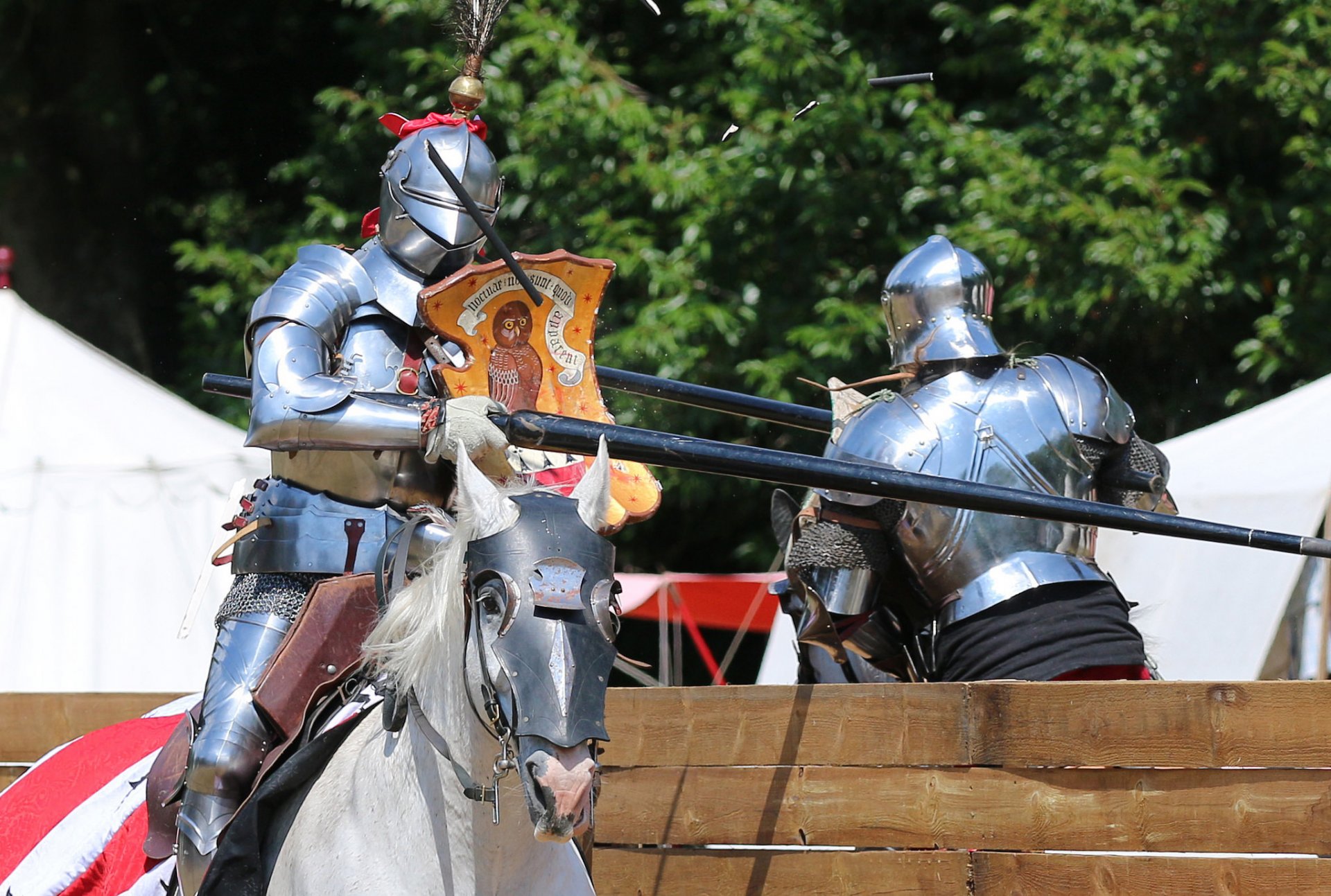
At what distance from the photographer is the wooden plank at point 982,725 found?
3.51m

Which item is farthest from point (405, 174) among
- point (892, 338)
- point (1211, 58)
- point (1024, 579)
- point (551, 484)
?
point (1211, 58)

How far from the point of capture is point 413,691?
3061 millimetres

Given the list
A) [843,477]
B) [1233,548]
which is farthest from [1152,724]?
[1233,548]

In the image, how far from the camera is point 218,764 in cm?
351

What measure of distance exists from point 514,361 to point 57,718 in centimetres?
213

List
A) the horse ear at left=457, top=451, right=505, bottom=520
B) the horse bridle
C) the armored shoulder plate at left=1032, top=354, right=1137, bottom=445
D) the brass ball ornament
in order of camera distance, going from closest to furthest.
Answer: the horse bridle
the horse ear at left=457, top=451, right=505, bottom=520
the brass ball ornament
the armored shoulder plate at left=1032, top=354, right=1137, bottom=445

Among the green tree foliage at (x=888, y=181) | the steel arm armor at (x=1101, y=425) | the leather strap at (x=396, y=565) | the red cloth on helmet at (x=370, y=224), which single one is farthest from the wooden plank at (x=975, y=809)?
the green tree foliage at (x=888, y=181)

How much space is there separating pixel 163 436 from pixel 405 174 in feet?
18.5

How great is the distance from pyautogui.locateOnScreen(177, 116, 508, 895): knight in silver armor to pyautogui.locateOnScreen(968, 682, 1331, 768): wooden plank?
50.5 inches

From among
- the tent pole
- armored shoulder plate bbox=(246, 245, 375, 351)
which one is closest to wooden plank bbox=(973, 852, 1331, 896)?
armored shoulder plate bbox=(246, 245, 375, 351)

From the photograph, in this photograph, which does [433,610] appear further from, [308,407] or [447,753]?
[308,407]

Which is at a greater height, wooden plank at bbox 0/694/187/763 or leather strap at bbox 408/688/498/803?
leather strap at bbox 408/688/498/803

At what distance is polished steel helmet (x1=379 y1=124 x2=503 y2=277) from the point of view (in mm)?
4160

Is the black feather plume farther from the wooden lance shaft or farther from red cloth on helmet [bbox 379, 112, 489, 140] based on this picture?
the wooden lance shaft
